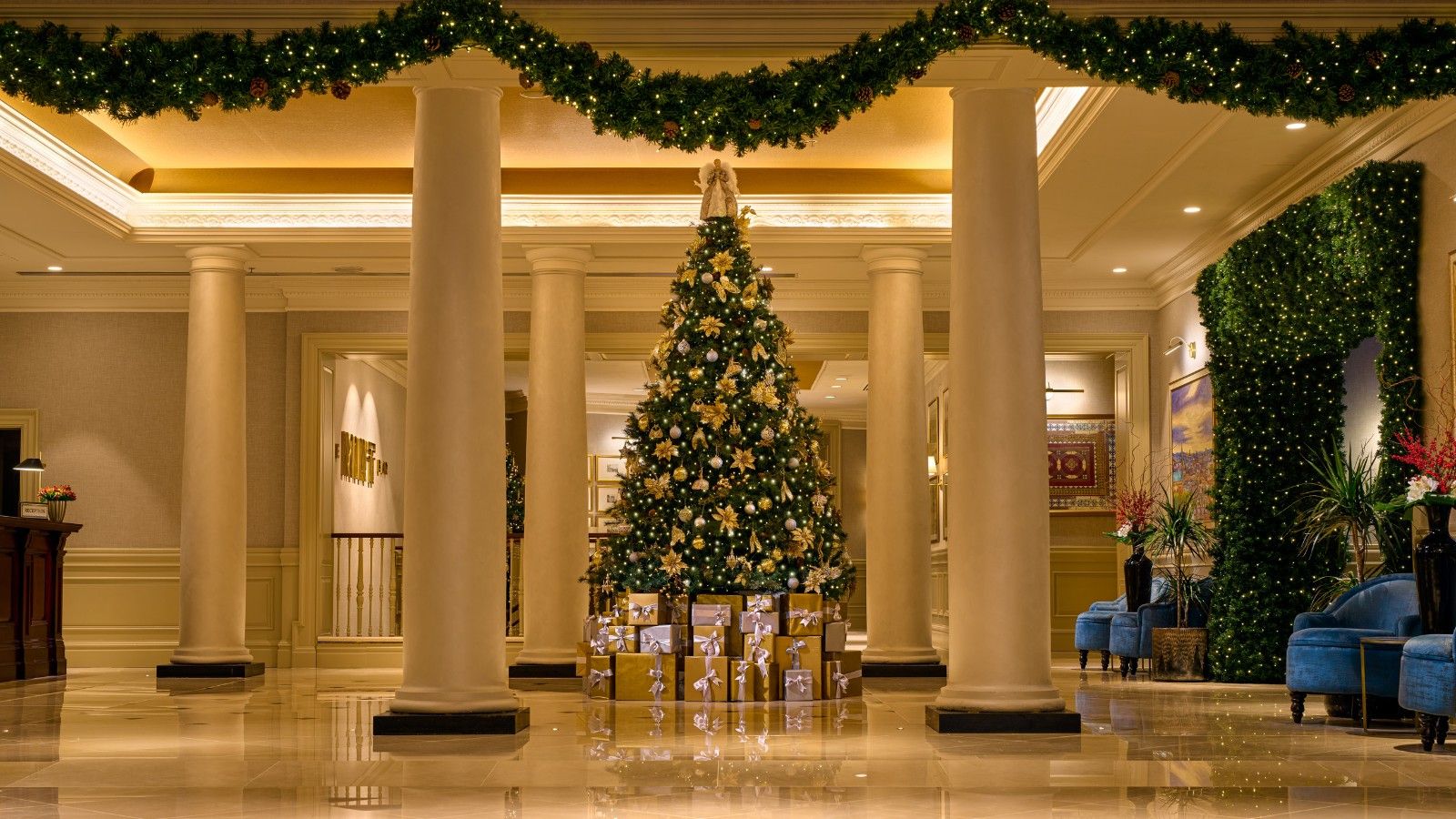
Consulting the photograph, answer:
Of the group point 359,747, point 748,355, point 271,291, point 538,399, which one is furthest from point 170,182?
point 359,747

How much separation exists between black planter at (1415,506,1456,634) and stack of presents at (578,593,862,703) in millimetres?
3839

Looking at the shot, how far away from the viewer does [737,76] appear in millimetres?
6754

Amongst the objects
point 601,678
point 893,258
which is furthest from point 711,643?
point 893,258

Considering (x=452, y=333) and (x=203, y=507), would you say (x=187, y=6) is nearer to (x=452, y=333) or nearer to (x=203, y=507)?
(x=452, y=333)

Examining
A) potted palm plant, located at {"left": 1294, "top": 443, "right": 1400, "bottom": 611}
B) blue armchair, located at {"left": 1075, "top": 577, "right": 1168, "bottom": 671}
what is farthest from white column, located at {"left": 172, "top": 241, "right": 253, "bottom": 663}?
potted palm plant, located at {"left": 1294, "top": 443, "right": 1400, "bottom": 611}

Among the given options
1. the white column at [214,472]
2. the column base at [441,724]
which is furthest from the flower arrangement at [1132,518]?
the white column at [214,472]

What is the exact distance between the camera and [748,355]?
10.4m

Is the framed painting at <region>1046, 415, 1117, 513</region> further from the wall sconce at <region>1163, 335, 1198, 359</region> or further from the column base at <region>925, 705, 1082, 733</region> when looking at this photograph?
the column base at <region>925, 705, 1082, 733</region>

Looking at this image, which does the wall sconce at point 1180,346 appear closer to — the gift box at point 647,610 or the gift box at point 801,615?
the gift box at point 801,615

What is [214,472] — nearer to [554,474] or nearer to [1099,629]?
[554,474]

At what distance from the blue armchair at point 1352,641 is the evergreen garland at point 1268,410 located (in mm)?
2051

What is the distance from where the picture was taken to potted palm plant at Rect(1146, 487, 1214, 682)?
1203 centimetres

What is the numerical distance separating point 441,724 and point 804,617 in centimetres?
322

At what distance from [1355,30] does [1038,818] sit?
13.8 feet
